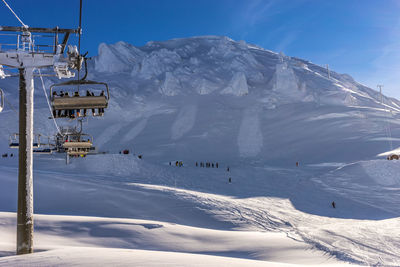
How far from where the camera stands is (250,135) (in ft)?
209

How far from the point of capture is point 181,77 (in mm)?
93562

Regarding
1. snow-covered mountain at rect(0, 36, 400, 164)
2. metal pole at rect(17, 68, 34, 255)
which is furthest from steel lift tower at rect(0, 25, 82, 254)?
snow-covered mountain at rect(0, 36, 400, 164)

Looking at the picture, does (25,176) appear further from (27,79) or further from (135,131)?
(135,131)

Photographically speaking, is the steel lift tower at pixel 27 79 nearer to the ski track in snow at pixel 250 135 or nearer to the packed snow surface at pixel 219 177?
the packed snow surface at pixel 219 177

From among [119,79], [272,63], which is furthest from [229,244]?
[272,63]

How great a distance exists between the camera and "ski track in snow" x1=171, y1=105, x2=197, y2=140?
65.5 metres

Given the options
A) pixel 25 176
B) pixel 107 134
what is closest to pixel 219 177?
pixel 25 176

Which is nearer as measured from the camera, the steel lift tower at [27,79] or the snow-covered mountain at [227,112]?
the steel lift tower at [27,79]

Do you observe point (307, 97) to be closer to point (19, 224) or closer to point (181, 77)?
point (181, 77)

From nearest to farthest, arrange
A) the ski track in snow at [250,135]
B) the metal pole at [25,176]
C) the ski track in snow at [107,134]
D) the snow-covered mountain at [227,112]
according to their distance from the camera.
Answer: the metal pole at [25,176], the snow-covered mountain at [227,112], the ski track in snow at [250,135], the ski track in snow at [107,134]

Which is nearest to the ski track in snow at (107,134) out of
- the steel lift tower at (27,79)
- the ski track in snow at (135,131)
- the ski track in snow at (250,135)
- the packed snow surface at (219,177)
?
the packed snow surface at (219,177)

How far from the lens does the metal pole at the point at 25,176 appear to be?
7.05m

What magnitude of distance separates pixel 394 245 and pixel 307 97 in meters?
68.6

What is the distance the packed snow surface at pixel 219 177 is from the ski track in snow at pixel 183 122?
1.53ft
